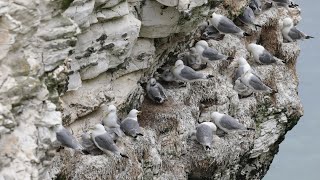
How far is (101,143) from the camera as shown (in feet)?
42.1

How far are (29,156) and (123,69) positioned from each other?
493 cm

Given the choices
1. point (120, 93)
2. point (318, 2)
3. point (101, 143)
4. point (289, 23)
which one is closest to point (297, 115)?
point (289, 23)

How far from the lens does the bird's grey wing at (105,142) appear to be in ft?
41.9

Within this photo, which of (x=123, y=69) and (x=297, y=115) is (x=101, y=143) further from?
(x=297, y=115)

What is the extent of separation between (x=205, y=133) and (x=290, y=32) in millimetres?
4256

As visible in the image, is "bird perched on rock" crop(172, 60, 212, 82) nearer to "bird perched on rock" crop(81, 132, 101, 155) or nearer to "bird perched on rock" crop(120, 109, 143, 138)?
"bird perched on rock" crop(120, 109, 143, 138)

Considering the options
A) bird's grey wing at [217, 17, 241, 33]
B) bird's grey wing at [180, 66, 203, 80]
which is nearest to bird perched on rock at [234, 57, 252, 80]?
bird's grey wing at [217, 17, 241, 33]

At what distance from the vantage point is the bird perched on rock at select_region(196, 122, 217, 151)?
1464cm

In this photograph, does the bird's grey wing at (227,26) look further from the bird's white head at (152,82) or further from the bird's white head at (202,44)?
the bird's white head at (152,82)

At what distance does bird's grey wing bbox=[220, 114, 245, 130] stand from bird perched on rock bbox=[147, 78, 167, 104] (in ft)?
3.24

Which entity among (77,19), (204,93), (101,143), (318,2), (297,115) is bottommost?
(318,2)

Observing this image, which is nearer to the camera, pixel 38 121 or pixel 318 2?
pixel 38 121

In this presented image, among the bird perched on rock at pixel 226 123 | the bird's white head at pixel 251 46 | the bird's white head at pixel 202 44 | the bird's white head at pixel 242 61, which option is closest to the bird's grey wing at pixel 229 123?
the bird perched on rock at pixel 226 123

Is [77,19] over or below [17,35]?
below
